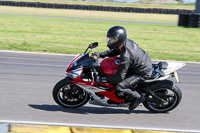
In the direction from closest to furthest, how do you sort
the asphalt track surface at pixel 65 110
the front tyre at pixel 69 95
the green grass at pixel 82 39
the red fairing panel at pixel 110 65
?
the asphalt track surface at pixel 65 110
the red fairing panel at pixel 110 65
the front tyre at pixel 69 95
the green grass at pixel 82 39

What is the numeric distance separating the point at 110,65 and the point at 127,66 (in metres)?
0.35

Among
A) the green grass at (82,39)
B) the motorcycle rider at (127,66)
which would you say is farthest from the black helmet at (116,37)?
the green grass at (82,39)

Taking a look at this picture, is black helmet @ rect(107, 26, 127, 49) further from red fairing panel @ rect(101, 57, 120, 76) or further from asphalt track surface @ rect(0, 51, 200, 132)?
asphalt track surface @ rect(0, 51, 200, 132)

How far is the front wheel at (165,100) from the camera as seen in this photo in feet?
21.5

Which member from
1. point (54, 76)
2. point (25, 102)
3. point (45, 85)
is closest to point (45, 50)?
point (54, 76)

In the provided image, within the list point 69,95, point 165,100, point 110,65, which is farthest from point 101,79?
point 165,100

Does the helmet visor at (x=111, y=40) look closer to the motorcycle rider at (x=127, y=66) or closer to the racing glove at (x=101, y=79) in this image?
the motorcycle rider at (x=127, y=66)

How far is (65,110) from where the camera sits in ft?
21.6

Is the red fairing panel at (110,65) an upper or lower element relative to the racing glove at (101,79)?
upper

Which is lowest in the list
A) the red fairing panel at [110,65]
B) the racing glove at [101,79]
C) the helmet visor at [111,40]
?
the racing glove at [101,79]

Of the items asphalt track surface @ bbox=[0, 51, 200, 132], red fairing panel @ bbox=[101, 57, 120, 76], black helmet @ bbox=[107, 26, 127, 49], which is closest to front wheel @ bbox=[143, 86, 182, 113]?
asphalt track surface @ bbox=[0, 51, 200, 132]

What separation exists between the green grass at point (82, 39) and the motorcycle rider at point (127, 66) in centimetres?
703

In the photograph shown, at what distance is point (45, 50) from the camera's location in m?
13.8

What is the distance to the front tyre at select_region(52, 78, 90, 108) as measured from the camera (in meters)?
6.51
